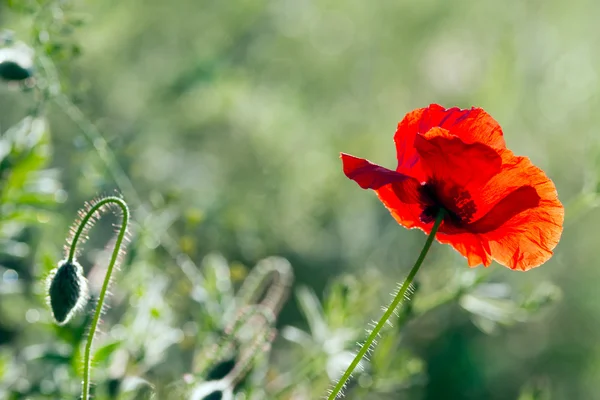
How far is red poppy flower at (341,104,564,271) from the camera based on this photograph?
893 mm

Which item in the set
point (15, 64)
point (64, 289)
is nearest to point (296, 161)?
point (15, 64)

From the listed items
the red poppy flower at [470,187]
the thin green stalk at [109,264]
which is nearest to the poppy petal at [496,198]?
the red poppy flower at [470,187]

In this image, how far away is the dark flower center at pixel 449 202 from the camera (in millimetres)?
941

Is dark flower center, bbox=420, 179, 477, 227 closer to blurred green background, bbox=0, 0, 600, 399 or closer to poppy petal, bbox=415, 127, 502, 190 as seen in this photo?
poppy petal, bbox=415, 127, 502, 190

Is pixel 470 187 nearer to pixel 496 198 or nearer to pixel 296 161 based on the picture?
pixel 496 198

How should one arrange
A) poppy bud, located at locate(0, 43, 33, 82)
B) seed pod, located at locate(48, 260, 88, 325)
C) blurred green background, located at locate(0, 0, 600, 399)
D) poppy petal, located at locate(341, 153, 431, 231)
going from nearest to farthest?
poppy petal, located at locate(341, 153, 431, 231)
seed pod, located at locate(48, 260, 88, 325)
poppy bud, located at locate(0, 43, 33, 82)
blurred green background, located at locate(0, 0, 600, 399)

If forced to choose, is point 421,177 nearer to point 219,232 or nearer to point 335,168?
point 219,232

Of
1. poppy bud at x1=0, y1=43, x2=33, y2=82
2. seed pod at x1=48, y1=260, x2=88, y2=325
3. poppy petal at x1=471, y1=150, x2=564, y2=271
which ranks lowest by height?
seed pod at x1=48, y1=260, x2=88, y2=325

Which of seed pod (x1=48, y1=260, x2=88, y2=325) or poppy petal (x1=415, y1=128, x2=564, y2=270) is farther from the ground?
poppy petal (x1=415, y1=128, x2=564, y2=270)

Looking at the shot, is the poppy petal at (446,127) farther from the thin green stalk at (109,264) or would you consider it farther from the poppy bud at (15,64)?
the poppy bud at (15,64)

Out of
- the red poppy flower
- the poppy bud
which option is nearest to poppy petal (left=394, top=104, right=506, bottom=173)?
the red poppy flower

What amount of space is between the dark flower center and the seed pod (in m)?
0.43

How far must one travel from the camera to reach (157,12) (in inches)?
128

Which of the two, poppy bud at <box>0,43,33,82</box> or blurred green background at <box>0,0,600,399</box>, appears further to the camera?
blurred green background at <box>0,0,600,399</box>
